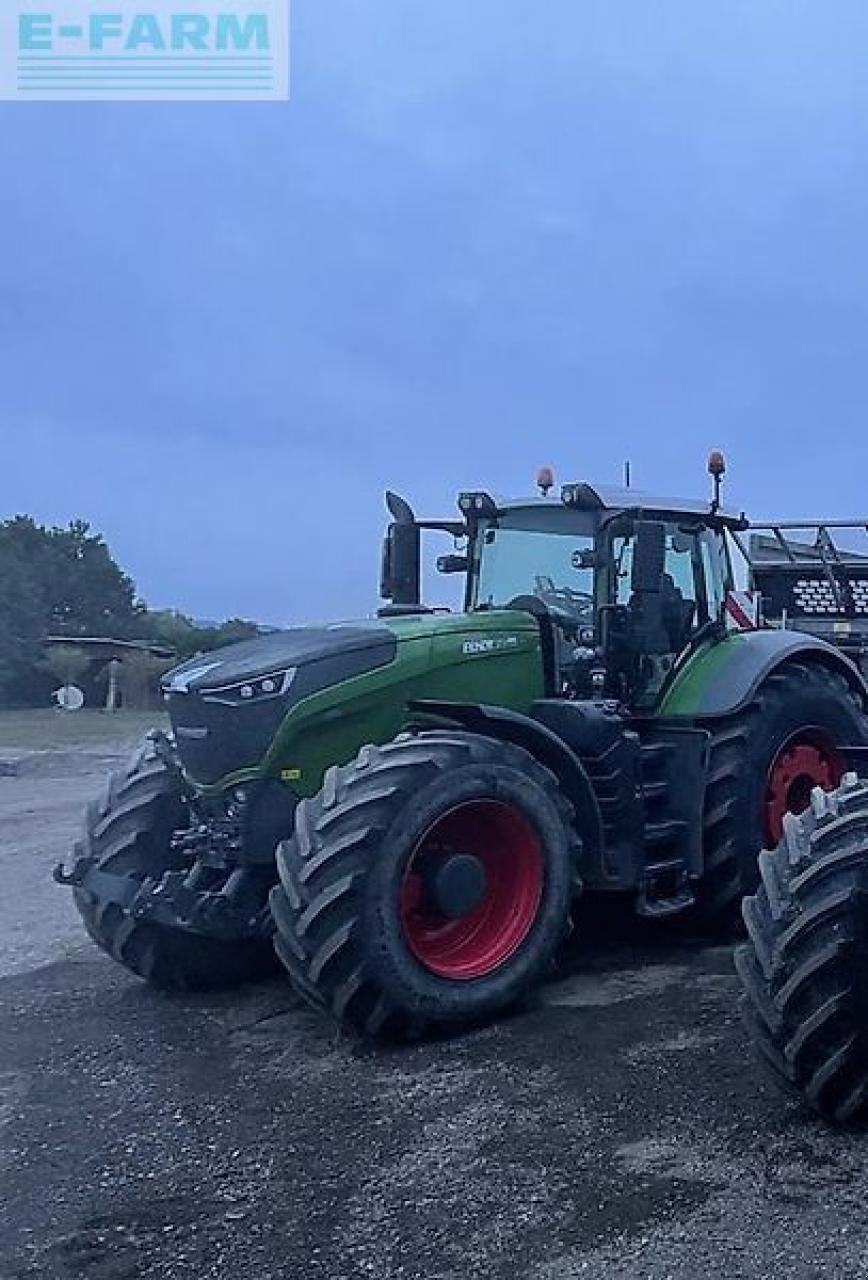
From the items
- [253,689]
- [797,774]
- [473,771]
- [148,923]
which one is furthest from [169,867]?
[797,774]

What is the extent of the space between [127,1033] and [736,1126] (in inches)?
101

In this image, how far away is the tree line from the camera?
2941 centimetres

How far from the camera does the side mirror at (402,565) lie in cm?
738

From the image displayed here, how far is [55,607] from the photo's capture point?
1289 inches

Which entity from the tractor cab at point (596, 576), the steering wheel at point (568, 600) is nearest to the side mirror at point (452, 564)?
the tractor cab at point (596, 576)

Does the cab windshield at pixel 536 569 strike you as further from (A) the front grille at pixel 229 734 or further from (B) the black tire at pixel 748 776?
(A) the front grille at pixel 229 734

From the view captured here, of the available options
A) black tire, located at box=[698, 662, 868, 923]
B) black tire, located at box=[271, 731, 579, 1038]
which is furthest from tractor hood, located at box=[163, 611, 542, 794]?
black tire, located at box=[698, 662, 868, 923]

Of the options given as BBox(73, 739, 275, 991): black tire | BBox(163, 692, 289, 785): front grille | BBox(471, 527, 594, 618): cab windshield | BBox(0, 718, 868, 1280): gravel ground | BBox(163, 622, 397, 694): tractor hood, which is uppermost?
BBox(471, 527, 594, 618): cab windshield

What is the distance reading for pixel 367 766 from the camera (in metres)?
5.45

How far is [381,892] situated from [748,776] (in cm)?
226

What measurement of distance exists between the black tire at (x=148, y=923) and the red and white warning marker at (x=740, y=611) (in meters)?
3.05

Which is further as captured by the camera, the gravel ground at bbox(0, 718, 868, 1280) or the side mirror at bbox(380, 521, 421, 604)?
the side mirror at bbox(380, 521, 421, 604)

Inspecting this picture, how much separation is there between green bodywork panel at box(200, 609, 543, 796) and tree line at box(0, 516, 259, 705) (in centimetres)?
2188

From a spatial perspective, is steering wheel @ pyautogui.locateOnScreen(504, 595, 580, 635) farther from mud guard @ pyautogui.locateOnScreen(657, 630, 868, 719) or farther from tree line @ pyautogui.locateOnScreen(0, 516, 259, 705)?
tree line @ pyautogui.locateOnScreen(0, 516, 259, 705)
